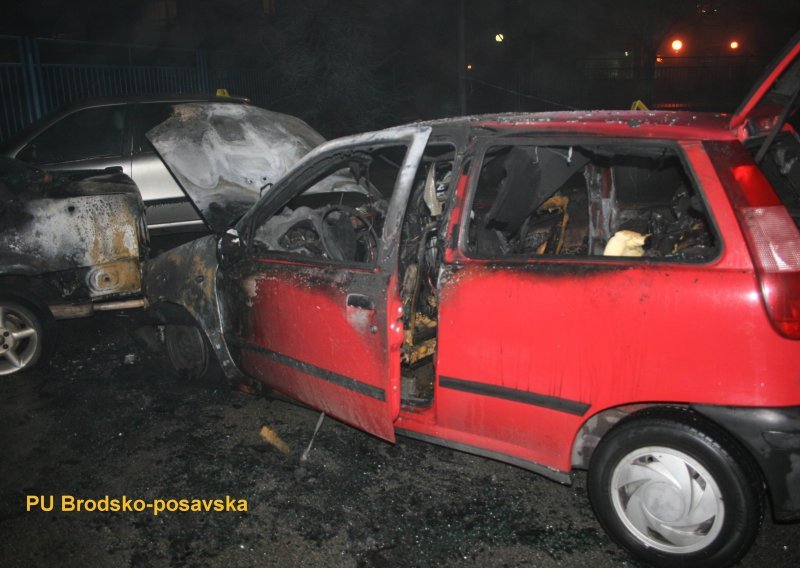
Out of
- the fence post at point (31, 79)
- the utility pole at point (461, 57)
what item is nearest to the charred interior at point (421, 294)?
the fence post at point (31, 79)

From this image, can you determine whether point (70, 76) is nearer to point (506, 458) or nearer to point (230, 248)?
point (230, 248)

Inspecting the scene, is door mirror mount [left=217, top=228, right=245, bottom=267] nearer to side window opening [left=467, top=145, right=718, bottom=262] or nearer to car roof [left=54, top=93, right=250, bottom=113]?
side window opening [left=467, top=145, right=718, bottom=262]

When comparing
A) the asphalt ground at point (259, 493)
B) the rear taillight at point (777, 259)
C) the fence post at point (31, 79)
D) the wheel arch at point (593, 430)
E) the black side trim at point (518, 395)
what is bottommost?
the asphalt ground at point (259, 493)

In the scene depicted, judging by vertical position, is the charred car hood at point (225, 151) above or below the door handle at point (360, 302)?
above

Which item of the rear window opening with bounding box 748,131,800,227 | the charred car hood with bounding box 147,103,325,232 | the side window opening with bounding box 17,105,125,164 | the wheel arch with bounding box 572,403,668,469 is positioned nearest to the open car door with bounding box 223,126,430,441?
the charred car hood with bounding box 147,103,325,232

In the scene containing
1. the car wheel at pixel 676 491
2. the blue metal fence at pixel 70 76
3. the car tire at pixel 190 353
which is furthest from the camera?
the blue metal fence at pixel 70 76

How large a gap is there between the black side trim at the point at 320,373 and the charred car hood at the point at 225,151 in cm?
80

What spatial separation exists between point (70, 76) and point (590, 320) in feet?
31.6

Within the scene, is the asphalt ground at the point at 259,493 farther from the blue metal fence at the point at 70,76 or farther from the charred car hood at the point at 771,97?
the blue metal fence at the point at 70,76

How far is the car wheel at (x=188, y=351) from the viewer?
376cm

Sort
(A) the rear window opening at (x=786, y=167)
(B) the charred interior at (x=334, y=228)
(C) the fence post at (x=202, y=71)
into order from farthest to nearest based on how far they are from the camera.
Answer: (C) the fence post at (x=202, y=71)
(B) the charred interior at (x=334, y=228)
(A) the rear window opening at (x=786, y=167)

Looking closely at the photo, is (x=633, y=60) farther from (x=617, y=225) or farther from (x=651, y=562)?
(x=651, y=562)

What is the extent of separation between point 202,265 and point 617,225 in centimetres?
250

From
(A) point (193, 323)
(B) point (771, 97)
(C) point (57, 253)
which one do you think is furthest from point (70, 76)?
(B) point (771, 97)
